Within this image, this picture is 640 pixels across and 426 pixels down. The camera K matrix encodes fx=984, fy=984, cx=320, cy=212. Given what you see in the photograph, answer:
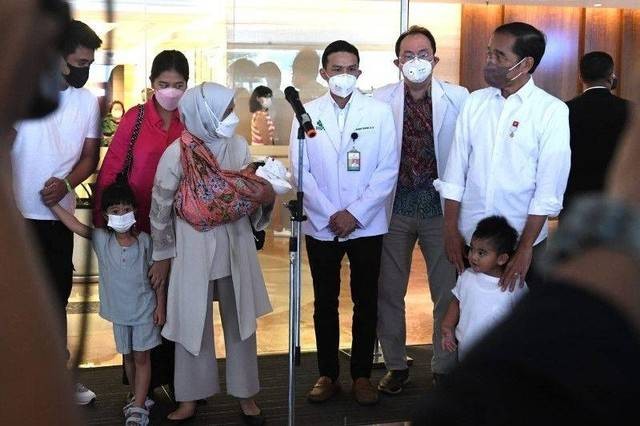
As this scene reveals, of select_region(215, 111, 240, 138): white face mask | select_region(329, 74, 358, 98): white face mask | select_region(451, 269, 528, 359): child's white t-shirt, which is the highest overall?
select_region(329, 74, 358, 98): white face mask

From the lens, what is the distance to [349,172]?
4.40 metres

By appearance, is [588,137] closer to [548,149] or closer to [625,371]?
[548,149]

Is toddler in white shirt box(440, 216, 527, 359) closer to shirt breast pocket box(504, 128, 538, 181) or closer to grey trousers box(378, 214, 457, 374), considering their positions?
shirt breast pocket box(504, 128, 538, 181)

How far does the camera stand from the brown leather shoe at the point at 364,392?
4.48 metres

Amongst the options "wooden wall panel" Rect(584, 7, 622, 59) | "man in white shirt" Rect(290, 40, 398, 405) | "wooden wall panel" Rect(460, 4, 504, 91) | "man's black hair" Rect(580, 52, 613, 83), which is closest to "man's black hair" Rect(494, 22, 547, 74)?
"man in white shirt" Rect(290, 40, 398, 405)

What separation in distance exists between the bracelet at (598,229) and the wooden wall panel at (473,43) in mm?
10619

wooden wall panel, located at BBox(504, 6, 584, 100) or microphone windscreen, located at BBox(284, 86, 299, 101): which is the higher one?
wooden wall panel, located at BBox(504, 6, 584, 100)

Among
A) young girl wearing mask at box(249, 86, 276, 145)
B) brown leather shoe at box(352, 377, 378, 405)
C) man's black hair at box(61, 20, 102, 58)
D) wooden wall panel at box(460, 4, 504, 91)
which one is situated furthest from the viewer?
wooden wall panel at box(460, 4, 504, 91)

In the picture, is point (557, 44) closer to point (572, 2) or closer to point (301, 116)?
point (572, 2)

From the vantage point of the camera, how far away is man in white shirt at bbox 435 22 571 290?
3.81 meters

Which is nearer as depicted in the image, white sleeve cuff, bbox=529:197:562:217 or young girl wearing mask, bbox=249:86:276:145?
white sleeve cuff, bbox=529:197:562:217

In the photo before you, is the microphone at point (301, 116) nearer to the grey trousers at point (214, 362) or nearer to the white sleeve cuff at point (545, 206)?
the grey trousers at point (214, 362)

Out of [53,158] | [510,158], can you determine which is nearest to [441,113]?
[510,158]

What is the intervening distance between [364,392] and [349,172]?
1010 mm
